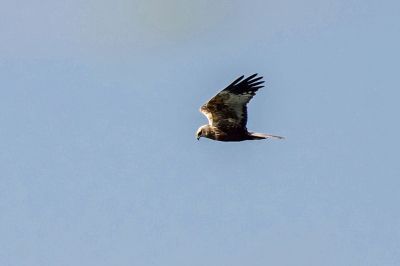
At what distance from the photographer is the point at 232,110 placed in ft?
74.1

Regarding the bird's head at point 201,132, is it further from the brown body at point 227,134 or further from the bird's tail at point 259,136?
the bird's tail at point 259,136

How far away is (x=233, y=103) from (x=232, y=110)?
0.27 metres

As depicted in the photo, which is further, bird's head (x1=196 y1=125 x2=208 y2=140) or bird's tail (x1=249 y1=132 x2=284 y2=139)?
bird's head (x1=196 y1=125 x2=208 y2=140)

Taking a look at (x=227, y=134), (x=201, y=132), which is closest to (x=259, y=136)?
(x=227, y=134)

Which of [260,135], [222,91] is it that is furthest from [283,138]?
[222,91]

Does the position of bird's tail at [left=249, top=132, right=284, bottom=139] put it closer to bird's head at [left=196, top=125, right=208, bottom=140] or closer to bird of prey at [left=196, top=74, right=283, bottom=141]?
bird of prey at [left=196, top=74, right=283, bottom=141]

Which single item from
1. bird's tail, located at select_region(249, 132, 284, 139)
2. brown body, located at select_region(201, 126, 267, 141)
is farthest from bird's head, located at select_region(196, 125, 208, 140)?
bird's tail, located at select_region(249, 132, 284, 139)

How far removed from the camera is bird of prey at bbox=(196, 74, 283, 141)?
22281 millimetres

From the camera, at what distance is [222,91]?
72.9 ft

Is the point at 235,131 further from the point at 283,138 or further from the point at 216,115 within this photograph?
the point at 283,138

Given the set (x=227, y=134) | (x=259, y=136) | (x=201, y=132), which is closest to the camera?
(x=259, y=136)

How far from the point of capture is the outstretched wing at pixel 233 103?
22.3 meters

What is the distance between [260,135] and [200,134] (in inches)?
104

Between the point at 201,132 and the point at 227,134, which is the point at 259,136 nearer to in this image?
the point at 227,134
